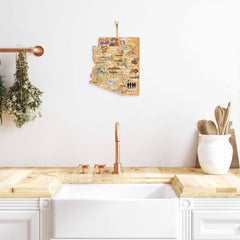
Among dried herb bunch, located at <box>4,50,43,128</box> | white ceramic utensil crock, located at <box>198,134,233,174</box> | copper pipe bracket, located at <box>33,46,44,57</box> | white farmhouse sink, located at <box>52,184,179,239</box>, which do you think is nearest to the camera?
white farmhouse sink, located at <box>52,184,179,239</box>

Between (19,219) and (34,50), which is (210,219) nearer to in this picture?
(19,219)

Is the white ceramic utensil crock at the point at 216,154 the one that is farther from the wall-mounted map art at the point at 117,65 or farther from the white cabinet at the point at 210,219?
the wall-mounted map art at the point at 117,65

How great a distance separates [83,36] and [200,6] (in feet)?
2.40

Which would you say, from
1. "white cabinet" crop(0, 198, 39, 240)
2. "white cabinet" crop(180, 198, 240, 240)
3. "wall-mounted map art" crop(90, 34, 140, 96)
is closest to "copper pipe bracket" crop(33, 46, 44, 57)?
"wall-mounted map art" crop(90, 34, 140, 96)

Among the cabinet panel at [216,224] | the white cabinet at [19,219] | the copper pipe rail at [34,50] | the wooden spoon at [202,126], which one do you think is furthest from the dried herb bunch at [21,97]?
the cabinet panel at [216,224]

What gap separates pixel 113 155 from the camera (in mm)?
1910

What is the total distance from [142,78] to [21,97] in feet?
2.36

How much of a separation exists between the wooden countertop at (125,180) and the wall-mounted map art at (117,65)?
1.64 feet

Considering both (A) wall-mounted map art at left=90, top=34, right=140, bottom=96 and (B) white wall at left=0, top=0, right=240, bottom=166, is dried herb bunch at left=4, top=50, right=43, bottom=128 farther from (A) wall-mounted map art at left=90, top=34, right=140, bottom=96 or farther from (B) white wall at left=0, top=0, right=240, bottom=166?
(A) wall-mounted map art at left=90, top=34, right=140, bottom=96

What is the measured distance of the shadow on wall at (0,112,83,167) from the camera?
190 centimetres

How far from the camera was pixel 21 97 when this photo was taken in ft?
5.77

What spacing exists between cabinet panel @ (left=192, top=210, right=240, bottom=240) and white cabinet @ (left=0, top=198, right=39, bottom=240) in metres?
0.71

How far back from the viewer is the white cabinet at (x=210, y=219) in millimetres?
1365

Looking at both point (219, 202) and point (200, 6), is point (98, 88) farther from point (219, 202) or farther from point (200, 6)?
point (219, 202)
